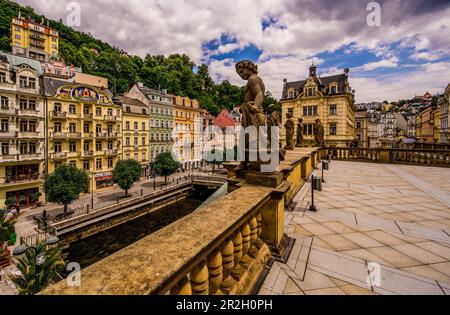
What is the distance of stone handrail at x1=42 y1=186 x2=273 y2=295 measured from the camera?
117 cm

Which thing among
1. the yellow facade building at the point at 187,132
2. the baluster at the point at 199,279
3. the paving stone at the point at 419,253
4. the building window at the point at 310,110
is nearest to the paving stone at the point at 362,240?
the paving stone at the point at 419,253

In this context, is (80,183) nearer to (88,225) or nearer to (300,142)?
(88,225)

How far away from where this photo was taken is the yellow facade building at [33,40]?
58.1 metres

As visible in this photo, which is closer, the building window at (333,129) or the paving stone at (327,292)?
the paving stone at (327,292)

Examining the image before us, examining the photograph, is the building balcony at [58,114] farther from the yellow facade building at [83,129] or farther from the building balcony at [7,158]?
the building balcony at [7,158]

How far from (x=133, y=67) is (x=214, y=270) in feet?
→ 227

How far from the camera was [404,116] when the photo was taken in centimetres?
9312

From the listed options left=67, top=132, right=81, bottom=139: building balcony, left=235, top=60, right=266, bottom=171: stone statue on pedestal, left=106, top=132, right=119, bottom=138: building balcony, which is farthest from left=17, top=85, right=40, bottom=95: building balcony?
left=235, top=60, right=266, bottom=171: stone statue on pedestal

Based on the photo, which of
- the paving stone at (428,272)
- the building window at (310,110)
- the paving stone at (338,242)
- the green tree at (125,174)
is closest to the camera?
the paving stone at (428,272)

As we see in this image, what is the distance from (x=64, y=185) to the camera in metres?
18.8

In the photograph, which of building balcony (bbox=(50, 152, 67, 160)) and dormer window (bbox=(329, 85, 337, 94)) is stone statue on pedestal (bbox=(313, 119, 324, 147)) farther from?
building balcony (bbox=(50, 152, 67, 160))

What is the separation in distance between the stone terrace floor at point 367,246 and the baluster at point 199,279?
3.47 ft

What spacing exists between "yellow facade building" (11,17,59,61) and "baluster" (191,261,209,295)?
8084 centimetres

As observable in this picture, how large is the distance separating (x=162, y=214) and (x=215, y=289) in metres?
25.5
